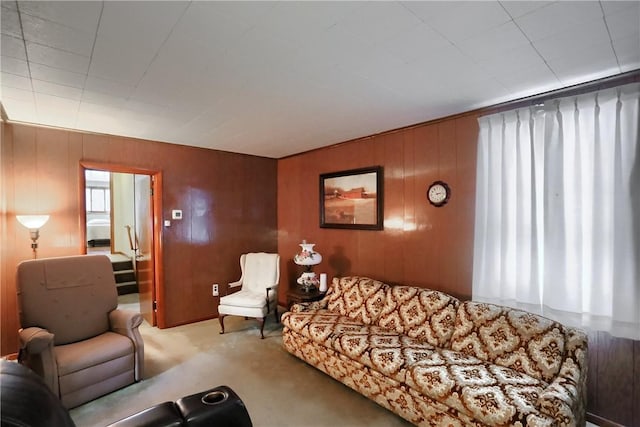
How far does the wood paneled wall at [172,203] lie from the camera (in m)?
3.13

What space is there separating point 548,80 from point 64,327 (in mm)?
4365

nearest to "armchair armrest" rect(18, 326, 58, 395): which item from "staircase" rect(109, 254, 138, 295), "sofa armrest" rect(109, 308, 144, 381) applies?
"sofa armrest" rect(109, 308, 144, 381)

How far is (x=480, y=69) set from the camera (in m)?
2.06

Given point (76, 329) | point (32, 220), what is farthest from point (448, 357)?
point (32, 220)

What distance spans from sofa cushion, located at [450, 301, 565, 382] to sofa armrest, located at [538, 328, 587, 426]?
0.05 meters

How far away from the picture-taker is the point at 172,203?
13.5ft

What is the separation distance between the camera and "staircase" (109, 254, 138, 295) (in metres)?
5.84

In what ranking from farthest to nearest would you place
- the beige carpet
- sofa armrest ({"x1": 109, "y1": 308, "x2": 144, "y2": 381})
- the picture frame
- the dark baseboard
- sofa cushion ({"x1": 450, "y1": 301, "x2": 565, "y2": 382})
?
the picture frame
sofa armrest ({"x1": 109, "y1": 308, "x2": 144, "y2": 381})
the beige carpet
the dark baseboard
sofa cushion ({"x1": 450, "y1": 301, "x2": 565, "y2": 382})

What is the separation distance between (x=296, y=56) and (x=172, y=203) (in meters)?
3.02

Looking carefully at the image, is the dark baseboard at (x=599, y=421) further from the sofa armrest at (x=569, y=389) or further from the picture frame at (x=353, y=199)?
Result: the picture frame at (x=353, y=199)

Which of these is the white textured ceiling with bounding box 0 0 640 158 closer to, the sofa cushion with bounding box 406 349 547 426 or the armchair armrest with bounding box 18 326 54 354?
the armchair armrest with bounding box 18 326 54 354

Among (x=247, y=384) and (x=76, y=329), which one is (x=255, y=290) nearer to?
(x=247, y=384)

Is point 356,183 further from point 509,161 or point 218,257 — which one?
point 218,257

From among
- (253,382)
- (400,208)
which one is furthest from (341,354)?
(400,208)
